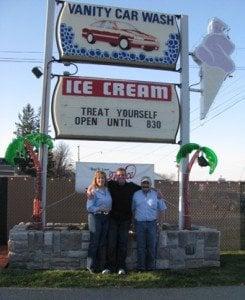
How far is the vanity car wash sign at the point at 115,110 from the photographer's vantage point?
10711 mm

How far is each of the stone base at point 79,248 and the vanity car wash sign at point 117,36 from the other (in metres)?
3.34

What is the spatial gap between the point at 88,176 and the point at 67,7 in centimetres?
340

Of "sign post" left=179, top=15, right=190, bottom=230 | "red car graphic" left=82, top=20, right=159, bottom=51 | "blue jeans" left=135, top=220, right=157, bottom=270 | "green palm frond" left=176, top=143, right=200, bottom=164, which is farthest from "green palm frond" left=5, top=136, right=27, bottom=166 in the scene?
"sign post" left=179, top=15, right=190, bottom=230

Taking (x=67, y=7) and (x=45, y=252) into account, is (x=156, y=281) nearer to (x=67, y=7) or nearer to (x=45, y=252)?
(x=45, y=252)

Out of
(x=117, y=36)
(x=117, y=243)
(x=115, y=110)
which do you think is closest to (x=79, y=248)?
(x=117, y=243)

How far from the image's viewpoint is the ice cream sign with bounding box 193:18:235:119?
448 inches

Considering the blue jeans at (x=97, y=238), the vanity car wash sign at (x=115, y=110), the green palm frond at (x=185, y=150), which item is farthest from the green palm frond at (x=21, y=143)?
the green palm frond at (x=185, y=150)

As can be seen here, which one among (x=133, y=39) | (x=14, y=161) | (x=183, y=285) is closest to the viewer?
(x=183, y=285)

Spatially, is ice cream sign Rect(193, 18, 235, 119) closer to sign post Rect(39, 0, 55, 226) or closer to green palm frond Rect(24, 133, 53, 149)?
sign post Rect(39, 0, 55, 226)

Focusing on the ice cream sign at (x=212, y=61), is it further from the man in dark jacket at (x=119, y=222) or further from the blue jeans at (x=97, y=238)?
the blue jeans at (x=97, y=238)

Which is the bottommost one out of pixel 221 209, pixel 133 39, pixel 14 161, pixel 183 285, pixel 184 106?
pixel 183 285

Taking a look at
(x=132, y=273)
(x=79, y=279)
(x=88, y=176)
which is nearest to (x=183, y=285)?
(x=132, y=273)

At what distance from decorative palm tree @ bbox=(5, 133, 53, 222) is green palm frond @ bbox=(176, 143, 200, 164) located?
8.10 ft

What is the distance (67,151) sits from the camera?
248ft
